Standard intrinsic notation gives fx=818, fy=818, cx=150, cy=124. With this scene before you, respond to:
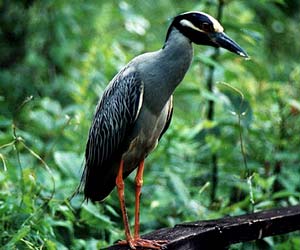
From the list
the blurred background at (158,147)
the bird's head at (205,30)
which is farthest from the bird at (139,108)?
the blurred background at (158,147)

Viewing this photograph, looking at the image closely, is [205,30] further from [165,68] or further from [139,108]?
[139,108]

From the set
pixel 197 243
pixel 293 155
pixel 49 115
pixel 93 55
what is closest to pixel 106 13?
pixel 93 55

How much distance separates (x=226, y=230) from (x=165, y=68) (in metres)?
0.69

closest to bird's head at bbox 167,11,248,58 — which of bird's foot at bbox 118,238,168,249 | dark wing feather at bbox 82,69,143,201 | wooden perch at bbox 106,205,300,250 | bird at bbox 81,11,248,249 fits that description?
bird at bbox 81,11,248,249

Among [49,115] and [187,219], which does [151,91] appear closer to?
[187,219]

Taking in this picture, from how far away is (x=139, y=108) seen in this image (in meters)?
3.39

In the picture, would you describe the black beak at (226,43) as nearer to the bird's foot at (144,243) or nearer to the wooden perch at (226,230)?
the wooden perch at (226,230)

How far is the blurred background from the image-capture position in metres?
3.84

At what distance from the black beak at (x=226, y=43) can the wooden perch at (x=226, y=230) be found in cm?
68

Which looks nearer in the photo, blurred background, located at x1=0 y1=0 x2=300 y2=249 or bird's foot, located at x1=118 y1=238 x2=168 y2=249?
bird's foot, located at x1=118 y1=238 x2=168 y2=249

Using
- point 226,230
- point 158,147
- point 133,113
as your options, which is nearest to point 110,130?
point 133,113

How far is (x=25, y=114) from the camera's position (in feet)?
20.0

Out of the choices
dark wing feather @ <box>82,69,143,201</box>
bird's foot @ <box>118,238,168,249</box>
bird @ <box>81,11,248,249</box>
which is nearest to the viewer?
bird's foot @ <box>118,238,168,249</box>

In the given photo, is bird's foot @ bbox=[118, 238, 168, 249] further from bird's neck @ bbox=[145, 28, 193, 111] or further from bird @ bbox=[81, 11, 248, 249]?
bird's neck @ bbox=[145, 28, 193, 111]
